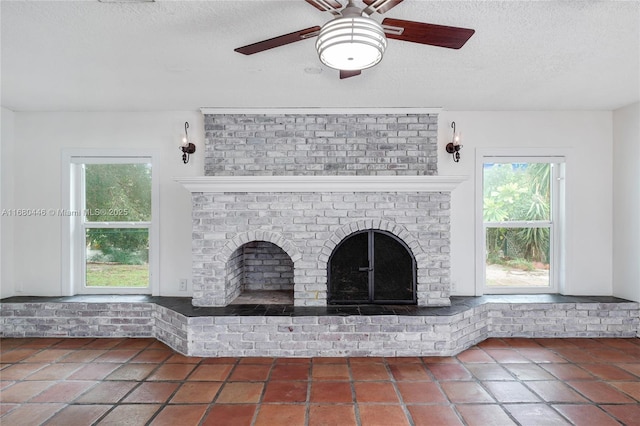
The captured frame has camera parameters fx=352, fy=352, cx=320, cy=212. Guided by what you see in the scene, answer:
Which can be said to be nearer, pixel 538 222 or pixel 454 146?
pixel 454 146

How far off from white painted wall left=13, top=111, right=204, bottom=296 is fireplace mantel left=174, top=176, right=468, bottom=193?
1.75 ft

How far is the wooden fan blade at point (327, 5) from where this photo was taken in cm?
151

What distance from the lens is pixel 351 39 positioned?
1.51 metres

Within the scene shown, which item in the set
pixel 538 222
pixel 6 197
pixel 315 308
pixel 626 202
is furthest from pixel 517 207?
pixel 6 197

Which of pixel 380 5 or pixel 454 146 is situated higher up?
pixel 380 5

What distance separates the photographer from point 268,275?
13.7 ft

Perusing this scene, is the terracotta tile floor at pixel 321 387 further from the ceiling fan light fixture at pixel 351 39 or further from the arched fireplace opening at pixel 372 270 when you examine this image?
the ceiling fan light fixture at pixel 351 39

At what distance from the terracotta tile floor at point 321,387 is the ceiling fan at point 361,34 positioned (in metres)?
2.11

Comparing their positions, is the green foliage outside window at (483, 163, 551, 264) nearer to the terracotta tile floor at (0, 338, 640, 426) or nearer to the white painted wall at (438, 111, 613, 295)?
the white painted wall at (438, 111, 613, 295)

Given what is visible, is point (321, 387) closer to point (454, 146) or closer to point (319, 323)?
point (319, 323)

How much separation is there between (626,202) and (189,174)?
15.4ft

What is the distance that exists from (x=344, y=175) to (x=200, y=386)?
2.29 metres

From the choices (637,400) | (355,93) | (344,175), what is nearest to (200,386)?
(344,175)

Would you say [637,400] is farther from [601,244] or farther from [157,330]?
[157,330]
